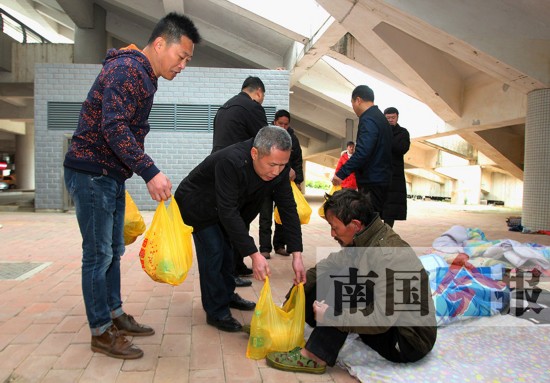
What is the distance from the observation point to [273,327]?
8.07 feet

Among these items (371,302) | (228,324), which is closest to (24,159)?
(228,324)

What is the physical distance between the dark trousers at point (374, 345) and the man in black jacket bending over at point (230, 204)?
38 centimetres

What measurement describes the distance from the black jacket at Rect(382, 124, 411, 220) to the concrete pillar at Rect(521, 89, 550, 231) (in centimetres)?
479

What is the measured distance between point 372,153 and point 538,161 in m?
5.74

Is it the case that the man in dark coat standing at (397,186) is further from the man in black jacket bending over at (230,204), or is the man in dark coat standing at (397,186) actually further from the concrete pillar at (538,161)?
the concrete pillar at (538,161)

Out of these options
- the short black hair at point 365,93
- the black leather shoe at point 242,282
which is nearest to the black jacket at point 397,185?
the short black hair at point 365,93

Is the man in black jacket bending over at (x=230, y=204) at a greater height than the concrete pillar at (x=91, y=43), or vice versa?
the concrete pillar at (x=91, y=43)

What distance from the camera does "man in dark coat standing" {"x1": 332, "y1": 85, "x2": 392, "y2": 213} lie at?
152 inches

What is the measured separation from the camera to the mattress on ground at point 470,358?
2242mm

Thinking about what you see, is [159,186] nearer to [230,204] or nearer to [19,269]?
[230,204]

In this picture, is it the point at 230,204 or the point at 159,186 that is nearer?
the point at 159,186

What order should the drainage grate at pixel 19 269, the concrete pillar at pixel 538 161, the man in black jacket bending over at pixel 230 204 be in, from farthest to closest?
the concrete pillar at pixel 538 161, the drainage grate at pixel 19 269, the man in black jacket bending over at pixel 230 204

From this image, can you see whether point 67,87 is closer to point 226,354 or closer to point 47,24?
point 226,354

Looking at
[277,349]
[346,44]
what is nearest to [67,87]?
[346,44]
